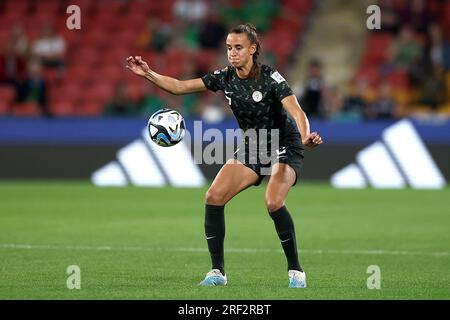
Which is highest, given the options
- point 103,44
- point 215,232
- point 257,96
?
point 103,44

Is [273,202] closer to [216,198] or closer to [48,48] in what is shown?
[216,198]

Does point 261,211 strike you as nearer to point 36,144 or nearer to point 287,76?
point 36,144

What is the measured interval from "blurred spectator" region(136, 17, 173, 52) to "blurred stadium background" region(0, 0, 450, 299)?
5 centimetres

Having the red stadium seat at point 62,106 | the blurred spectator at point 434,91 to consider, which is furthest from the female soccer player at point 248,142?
the red stadium seat at point 62,106

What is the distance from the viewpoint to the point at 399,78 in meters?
23.5

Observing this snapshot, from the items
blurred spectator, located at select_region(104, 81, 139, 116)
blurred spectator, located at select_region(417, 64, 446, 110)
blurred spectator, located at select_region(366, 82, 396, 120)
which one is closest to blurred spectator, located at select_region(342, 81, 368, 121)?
blurred spectator, located at select_region(366, 82, 396, 120)

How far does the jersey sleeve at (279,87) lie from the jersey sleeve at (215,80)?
0.47m

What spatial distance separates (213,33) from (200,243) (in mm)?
12933

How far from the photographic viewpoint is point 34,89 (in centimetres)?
2228

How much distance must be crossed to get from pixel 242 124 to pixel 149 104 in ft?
43.3

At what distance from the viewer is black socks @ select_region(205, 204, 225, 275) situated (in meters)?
9.02

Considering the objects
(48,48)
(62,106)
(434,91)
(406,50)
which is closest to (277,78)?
(434,91)
